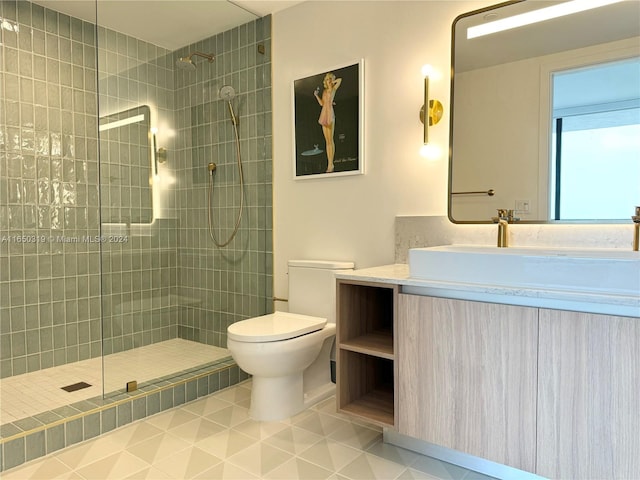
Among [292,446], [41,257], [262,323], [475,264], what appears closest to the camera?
[475,264]

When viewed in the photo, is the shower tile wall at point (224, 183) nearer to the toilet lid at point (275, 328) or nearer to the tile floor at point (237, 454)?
the toilet lid at point (275, 328)

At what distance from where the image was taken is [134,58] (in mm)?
2482

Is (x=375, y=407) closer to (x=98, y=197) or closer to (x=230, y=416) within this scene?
(x=230, y=416)

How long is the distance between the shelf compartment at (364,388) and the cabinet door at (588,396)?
601 mm

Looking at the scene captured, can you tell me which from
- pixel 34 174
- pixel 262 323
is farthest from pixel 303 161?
pixel 34 174

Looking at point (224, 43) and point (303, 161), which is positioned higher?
point (224, 43)

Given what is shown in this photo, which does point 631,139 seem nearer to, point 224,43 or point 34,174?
point 224,43

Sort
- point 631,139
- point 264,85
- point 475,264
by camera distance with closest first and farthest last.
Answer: point 475,264 → point 631,139 → point 264,85

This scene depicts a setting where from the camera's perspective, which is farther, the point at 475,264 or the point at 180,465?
Result: the point at 180,465

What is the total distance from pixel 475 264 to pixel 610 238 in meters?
0.62

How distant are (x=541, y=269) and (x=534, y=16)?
1158mm

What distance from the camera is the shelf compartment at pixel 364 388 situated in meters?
1.83

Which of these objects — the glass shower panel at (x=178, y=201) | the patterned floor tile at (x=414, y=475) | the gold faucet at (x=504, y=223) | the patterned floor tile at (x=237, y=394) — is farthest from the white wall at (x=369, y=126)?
the patterned floor tile at (x=414, y=475)

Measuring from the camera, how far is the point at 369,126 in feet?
7.73
